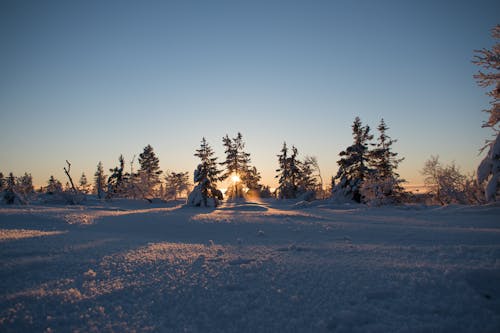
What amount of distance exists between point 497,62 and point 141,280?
12.7 m

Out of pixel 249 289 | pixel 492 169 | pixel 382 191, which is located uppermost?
pixel 492 169

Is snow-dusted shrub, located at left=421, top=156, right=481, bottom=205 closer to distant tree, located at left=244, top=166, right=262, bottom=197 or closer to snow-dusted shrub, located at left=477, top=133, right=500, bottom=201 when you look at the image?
snow-dusted shrub, located at left=477, top=133, right=500, bottom=201

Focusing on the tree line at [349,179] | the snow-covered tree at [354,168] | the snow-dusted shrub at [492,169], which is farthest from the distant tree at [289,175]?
the snow-dusted shrub at [492,169]

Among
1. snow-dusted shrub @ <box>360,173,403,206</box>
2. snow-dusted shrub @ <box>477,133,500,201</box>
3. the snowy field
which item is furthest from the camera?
snow-dusted shrub @ <box>360,173,403,206</box>

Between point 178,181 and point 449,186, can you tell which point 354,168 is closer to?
point 449,186

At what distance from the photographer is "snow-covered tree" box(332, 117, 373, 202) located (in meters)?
25.8

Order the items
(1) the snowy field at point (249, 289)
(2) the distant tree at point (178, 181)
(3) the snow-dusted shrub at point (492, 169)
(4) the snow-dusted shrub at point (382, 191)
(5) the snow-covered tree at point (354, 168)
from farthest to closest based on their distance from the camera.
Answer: (2) the distant tree at point (178, 181)
(5) the snow-covered tree at point (354, 168)
(4) the snow-dusted shrub at point (382, 191)
(3) the snow-dusted shrub at point (492, 169)
(1) the snowy field at point (249, 289)

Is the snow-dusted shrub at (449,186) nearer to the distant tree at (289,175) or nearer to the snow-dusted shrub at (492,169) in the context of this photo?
the snow-dusted shrub at (492,169)

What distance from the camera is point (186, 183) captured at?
61.5 m

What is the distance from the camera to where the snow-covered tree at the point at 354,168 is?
25766 mm

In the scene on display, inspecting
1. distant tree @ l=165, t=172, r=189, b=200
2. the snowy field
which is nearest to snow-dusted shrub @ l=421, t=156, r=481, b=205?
the snowy field

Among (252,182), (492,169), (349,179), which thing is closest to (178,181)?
(252,182)

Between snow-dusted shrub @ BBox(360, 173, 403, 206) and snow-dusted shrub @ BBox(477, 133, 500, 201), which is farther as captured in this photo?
snow-dusted shrub @ BBox(360, 173, 403, 206)

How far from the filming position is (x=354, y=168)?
2664 centimetres
